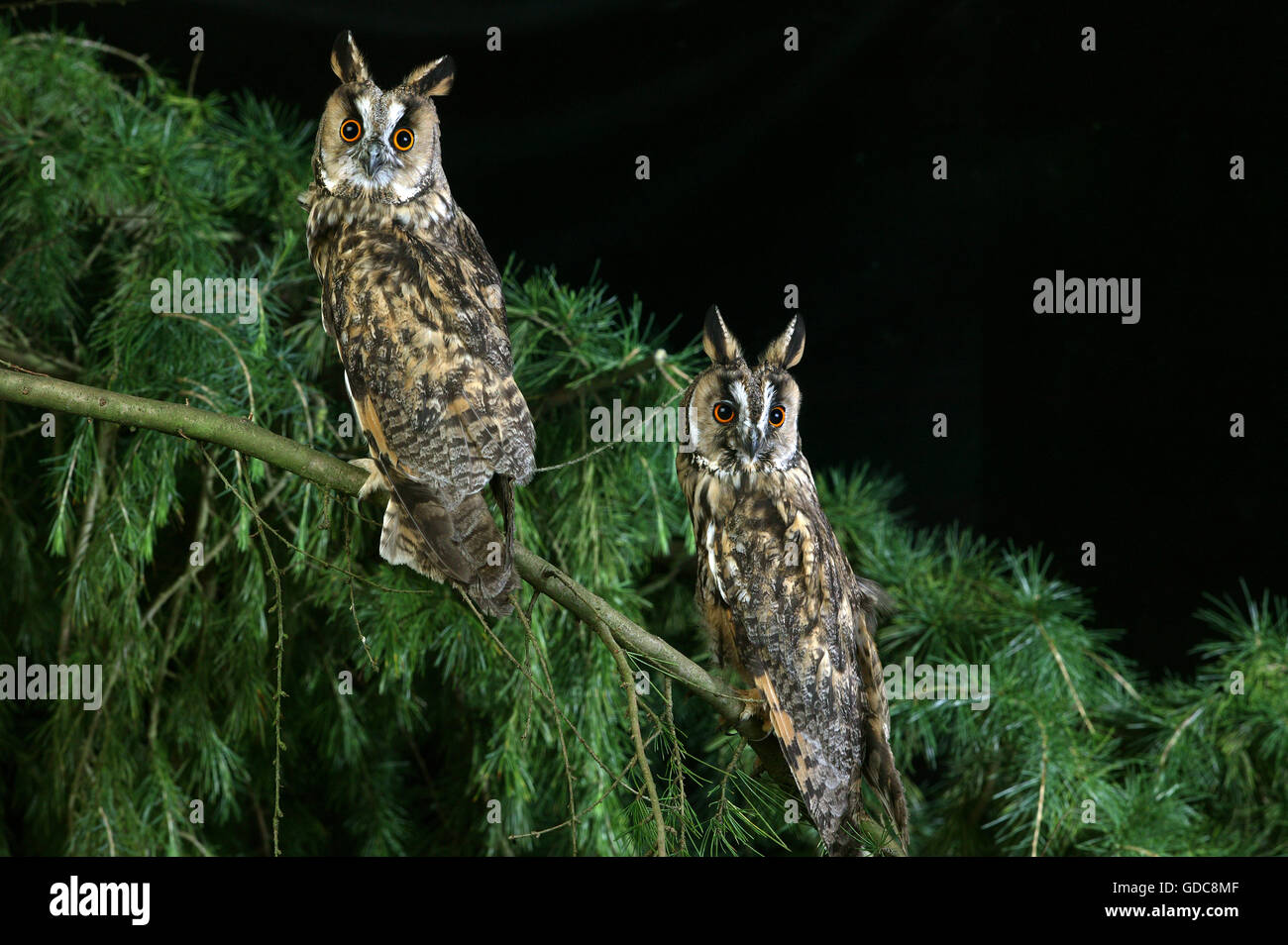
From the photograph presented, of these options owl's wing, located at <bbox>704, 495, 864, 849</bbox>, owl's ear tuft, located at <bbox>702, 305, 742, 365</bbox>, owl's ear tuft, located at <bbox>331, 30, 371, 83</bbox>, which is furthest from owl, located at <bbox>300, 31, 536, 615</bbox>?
owl's wing, located at <bbox>704, 495, 864, 849</bbox>

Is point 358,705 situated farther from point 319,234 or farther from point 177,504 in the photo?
point 319,234

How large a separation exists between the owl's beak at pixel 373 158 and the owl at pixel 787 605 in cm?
40

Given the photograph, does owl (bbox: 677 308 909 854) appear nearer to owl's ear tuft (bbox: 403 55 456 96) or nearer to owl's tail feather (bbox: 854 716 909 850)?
owl's tail feather (bbox: 854 716 909 850)

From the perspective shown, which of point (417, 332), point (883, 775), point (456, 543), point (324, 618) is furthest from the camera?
point (324, 618)

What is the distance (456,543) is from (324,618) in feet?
3.15

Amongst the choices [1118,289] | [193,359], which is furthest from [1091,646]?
[193,359]

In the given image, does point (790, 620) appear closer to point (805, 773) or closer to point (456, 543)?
point (805, 773)

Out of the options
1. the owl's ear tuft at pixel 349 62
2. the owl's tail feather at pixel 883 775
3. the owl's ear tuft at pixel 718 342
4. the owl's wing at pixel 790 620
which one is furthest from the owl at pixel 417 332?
the owl's tail feather at pixel 883 775

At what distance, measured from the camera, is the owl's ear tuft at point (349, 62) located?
45.8 inches

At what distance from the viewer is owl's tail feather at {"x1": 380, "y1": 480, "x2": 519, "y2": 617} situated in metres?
1.06

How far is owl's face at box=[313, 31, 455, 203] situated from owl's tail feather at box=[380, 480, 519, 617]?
0.34 m

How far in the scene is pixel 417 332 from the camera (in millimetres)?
1186

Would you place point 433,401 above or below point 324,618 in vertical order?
above

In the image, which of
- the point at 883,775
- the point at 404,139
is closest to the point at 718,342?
the point at 404,139
